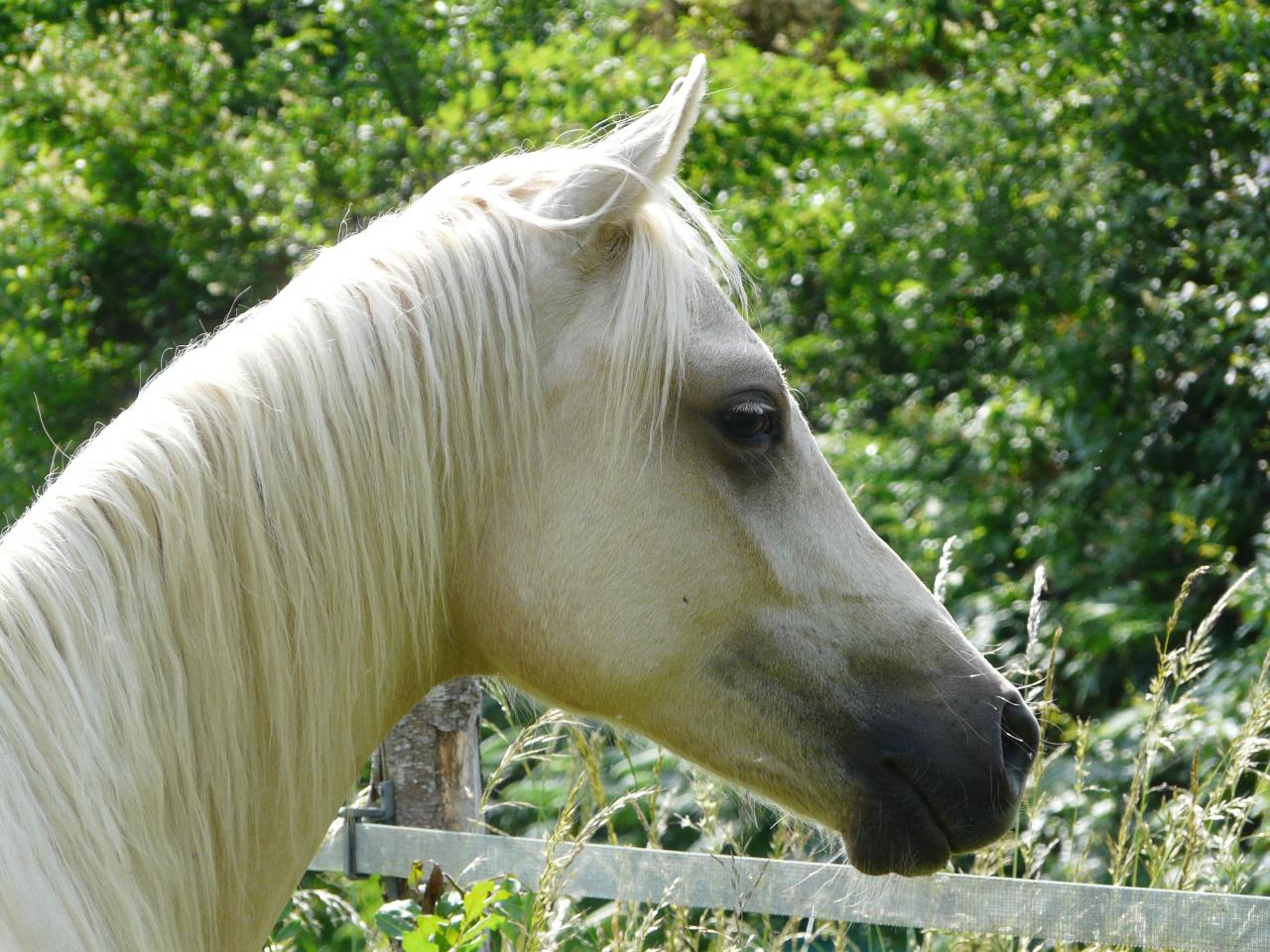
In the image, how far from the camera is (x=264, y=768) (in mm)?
1462

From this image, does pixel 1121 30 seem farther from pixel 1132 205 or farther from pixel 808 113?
pixel 808 113

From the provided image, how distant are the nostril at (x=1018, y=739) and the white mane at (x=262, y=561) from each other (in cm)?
64

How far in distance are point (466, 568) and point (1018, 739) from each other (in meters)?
0.79

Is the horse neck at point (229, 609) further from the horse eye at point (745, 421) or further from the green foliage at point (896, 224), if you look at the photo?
the green foliage at point (896, 224)

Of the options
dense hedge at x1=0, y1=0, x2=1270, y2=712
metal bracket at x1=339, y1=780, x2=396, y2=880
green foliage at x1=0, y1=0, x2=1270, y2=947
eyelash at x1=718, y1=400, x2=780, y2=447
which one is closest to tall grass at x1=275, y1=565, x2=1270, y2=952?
metal bracket at x1=339, y1=780, x2=396, y2=880

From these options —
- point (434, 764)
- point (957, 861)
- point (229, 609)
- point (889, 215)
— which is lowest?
point (957, 861)

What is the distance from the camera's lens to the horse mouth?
1663mm

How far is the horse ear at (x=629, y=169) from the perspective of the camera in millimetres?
1652

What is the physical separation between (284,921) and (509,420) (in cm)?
177

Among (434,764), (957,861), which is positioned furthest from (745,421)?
(957,861)

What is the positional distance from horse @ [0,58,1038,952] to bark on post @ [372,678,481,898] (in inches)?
34.4

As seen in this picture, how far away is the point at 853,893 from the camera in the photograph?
225 centimetres

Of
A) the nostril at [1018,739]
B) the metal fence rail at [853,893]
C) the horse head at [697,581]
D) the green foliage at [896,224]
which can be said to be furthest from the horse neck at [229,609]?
the green foliage at [896,224]

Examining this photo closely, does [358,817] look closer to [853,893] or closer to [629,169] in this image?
[853,893]
